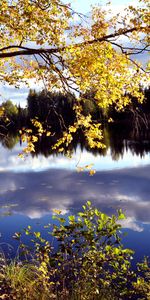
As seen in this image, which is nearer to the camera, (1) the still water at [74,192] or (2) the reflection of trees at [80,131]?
(2) the reflection of trees at [80,131]

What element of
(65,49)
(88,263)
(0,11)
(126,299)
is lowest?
(126,299)

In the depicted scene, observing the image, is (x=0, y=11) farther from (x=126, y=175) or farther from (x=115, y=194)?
(x=126, y=175)

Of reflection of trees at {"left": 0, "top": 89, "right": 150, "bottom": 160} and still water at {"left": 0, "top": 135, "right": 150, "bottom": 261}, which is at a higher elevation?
reflection of trees at {"left": 0, "top": 89, "right": 150, "bottom": 160}

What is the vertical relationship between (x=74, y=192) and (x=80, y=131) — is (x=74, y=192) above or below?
below

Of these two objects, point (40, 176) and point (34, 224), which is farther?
point (40, 176)

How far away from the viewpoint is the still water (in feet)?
61.8

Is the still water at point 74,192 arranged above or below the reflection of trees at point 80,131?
below

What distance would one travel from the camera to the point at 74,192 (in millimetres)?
28672

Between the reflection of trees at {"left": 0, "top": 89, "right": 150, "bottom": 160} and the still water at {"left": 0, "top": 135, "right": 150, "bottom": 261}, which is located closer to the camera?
the reflection of trees at {"left": 0, "top": 89, "right": 150, "bottom": 160}

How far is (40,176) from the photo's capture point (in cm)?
3734

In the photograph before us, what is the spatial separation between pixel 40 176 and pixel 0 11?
2738cm

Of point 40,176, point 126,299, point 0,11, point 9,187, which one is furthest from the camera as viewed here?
point 40,176

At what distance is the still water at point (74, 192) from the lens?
18.8 m

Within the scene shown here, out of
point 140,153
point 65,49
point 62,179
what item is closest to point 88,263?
point 65,49
